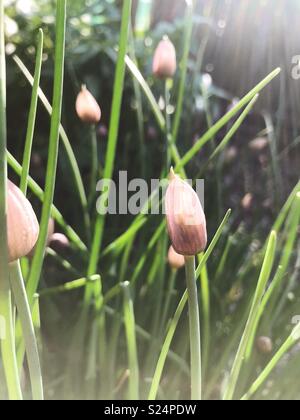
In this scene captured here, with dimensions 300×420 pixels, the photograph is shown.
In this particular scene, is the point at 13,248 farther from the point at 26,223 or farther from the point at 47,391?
the point at 47,391

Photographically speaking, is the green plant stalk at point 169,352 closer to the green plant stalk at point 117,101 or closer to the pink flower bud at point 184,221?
the green plant stalk at point 117,101

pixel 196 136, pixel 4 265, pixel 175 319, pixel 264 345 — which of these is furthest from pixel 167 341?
pixel 196 136

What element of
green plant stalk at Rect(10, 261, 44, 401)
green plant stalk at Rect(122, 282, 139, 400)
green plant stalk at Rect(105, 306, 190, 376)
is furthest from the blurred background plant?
green plant stalk at Rect(10, 261, 44, 401)

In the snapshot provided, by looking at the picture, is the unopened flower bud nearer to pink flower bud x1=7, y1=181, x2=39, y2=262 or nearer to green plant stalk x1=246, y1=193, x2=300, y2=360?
green plant stalk x1=246, y1=193, x2=300, y2=360

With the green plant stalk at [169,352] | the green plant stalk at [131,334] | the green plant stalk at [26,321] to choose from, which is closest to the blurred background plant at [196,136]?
the green plant stalk at [169,352]

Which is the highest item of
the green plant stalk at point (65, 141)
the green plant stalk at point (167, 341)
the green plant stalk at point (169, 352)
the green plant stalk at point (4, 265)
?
the green plant stalk at point (65, 141)
